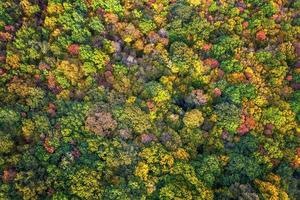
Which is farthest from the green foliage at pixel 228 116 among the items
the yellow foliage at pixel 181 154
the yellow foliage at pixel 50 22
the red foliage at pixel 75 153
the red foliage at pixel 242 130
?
the yellow foliage at pixel 50 22

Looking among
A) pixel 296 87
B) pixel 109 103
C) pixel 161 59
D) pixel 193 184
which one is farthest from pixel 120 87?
pixel 296 87

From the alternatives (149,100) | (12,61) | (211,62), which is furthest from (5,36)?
(211,62)

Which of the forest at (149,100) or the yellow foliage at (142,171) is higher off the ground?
the forest at (149,100)

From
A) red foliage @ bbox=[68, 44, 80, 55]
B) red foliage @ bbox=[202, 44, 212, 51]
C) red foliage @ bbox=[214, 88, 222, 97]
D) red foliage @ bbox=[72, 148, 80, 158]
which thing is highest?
red foliage @ bbox=[202, 44, 212, 51]

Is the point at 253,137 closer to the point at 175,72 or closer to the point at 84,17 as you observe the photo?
the point at 175,72

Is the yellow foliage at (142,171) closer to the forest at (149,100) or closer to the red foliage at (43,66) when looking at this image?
the forest at (149,100)

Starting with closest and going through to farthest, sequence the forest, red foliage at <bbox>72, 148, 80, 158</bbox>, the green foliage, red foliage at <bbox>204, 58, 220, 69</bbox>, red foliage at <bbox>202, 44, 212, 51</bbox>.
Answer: the forest < red foliage at <bbox>72, 148, 80, 158</bbox> < the green foliage < red foliage at <bbox>204, 58, 220, 69</bbox> < red foliage at <bbox>202, 44, 212, 51</bbox>

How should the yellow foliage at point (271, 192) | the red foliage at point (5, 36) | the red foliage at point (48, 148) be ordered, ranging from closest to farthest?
the red foliage at point (48, 148) → the yellow foliage at point (271, 192) → the red foliage at point (5, 36)

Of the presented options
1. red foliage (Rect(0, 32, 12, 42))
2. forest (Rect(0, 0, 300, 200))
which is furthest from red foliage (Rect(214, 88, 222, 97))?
red foliage (Rect(0, 32, 12, 42))

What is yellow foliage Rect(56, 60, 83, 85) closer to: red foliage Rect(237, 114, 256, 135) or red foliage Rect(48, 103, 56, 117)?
red foliage Rect(48, 103, 56, 117)

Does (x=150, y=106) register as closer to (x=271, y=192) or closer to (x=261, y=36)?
(x=271, y=192)
